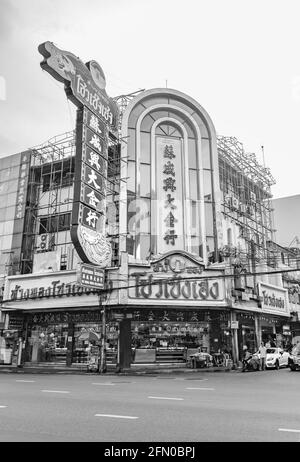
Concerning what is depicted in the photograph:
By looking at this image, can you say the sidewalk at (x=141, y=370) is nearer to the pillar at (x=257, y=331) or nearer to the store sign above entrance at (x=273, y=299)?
the pillar at (x=257, y=331)

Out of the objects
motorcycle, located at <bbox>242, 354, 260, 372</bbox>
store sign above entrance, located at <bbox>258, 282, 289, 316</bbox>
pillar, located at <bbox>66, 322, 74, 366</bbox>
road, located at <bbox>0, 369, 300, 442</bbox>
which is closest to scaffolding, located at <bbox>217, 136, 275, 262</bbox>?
store sign above entrance, located at <bbox>258, 282, 289, 316</bbox>

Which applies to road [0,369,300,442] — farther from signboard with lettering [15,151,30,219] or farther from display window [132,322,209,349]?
signboard with lettering [15,151,30,219]

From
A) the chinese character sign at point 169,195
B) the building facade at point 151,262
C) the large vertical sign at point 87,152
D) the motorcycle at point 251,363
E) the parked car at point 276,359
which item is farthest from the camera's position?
the chinese character sign at point 169,195

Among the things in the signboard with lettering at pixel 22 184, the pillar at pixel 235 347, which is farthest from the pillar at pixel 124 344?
the signboard with lettering at pixel 22 184

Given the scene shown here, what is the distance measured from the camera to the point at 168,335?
29.2 m

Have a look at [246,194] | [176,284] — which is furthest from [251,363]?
[246,194]

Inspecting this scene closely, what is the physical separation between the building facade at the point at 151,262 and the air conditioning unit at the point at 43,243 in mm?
97

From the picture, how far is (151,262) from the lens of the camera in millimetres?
27703

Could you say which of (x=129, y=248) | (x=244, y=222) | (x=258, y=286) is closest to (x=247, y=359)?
(x=258, y=286)

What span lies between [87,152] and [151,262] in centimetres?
812

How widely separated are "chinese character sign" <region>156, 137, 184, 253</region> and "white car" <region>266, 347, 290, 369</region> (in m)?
9.82

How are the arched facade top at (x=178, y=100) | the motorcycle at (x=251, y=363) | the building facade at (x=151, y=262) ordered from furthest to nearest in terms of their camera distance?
the arched facade top at (x=178, y=100)
the building facade at (x=151, y=262)
the motorcycle at (x=251, y=363)

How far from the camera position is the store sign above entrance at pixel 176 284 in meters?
26.7
